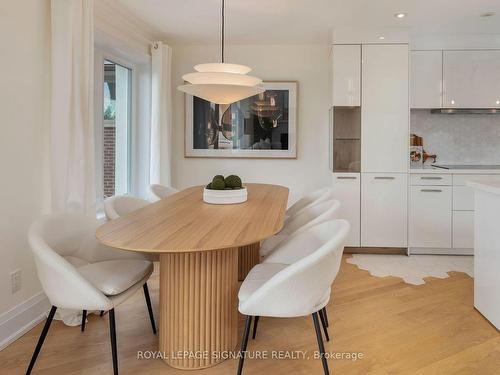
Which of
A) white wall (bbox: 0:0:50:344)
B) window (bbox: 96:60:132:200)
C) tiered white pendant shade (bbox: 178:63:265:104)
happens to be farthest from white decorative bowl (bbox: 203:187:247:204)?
window (bbox: 96:60:132:200)

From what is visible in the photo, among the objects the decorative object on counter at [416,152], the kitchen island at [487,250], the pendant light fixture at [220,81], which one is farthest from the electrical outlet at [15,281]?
the decorative object on counter at [416,152]

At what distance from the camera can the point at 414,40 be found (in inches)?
173

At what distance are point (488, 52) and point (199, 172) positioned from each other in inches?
146

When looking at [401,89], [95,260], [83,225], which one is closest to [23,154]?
[83,225]

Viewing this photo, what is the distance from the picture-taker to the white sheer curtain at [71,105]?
8.51 feet

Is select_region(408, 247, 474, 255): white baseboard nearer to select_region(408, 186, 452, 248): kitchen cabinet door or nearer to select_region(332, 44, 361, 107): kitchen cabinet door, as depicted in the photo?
select_region(408, 186, 452, 248): kitchen cabinet door

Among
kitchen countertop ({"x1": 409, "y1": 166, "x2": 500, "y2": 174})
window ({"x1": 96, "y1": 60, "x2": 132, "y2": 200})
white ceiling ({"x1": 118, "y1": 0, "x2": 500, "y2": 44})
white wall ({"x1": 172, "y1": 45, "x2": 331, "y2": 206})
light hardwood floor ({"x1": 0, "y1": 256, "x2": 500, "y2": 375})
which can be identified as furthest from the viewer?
white wall ({"x1": 172, "y1": 45, "x2": 331, "y2": 206})

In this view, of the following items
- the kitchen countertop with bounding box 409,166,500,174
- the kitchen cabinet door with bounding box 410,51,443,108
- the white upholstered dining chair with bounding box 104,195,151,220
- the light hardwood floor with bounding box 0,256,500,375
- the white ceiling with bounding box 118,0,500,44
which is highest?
the white ceiling with bounding box 118,0,500,44


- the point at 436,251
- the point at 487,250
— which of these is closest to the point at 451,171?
the point at 436,251

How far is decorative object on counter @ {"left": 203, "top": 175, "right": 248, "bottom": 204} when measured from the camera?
2.56m

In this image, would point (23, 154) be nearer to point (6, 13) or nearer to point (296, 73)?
point (6, 13)

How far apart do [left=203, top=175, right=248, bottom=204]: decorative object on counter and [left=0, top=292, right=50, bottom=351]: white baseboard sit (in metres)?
1.33

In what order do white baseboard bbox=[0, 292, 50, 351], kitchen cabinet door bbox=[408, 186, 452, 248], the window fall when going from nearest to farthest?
white baseboard bbox=[0, 292, 50, 351], the window, kitchen cabinet door bbox=[408, 186, 452, 248]

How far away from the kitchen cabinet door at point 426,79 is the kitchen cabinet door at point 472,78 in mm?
72
